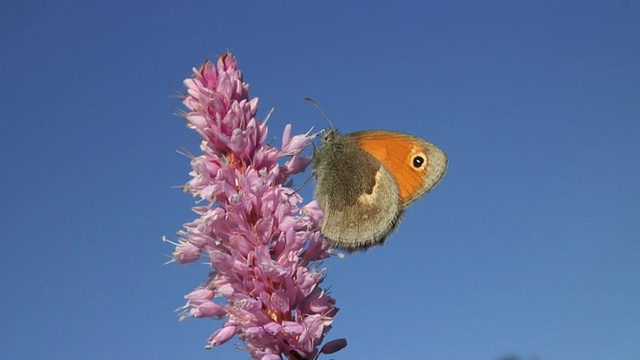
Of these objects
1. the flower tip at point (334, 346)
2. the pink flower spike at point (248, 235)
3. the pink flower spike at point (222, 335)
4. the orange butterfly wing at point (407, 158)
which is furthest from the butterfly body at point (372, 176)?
the pink flower spike at point (222, 335)

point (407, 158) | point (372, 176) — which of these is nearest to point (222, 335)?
point (372, 176)

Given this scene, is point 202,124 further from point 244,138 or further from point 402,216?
point 402,216

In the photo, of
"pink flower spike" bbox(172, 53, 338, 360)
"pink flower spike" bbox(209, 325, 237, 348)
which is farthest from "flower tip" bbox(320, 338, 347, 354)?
"pink flower spike" bbox(209, 325, 237, 348)

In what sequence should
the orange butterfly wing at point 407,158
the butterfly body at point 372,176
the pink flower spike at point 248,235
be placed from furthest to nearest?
the orange butterfly wing at point 407,158, the butterfly body at point 372,176, the pink flower spike at point 248,235

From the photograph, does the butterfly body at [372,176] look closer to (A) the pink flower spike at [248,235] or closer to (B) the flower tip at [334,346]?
(A) the pink flower spike at [248,235]

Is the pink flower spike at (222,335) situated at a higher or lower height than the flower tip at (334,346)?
higher

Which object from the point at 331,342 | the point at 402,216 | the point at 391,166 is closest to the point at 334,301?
the point at 331,342

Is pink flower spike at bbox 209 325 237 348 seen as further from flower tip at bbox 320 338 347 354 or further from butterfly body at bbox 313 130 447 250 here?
butterfly body at bbox 313 130 447 250
